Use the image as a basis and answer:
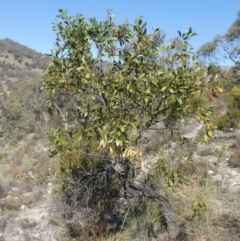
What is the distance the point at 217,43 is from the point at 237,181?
2034cm

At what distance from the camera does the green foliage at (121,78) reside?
389 cm

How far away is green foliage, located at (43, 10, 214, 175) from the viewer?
3.89 meters

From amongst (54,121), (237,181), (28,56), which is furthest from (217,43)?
(28,56)

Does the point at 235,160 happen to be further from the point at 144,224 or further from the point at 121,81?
the point at 121,81

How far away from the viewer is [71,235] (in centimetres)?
548

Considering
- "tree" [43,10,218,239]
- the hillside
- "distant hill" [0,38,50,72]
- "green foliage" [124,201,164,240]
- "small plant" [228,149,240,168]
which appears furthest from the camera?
"distant hill" [0,38,50,72]

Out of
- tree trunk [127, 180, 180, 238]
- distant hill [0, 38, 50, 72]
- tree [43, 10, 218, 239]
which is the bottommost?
tree trunk [127, 180, 180, 238]

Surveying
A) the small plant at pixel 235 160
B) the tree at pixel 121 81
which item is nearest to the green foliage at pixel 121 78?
the tree at pixel 121 81

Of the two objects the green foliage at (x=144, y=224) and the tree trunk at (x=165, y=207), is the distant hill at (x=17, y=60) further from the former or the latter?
the tree trunk at (x=165, y=207)

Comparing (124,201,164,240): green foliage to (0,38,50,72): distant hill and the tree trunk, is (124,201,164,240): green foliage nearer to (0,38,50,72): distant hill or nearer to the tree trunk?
the tree trunk

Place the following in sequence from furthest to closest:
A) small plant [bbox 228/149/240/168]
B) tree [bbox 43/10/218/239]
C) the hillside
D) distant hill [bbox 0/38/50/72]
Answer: distant hill [bbox 0/38/50/72]
small plant [bbox 228/149/240/168]
the hillside
tree [bbox 43/10/218/239]

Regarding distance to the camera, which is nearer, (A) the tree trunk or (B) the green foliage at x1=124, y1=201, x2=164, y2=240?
(A) the tree trunk

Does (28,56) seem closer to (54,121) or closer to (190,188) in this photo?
(54,121)

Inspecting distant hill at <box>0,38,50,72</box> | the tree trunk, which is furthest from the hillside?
distant hill at <box>0,38,50,72</box>
